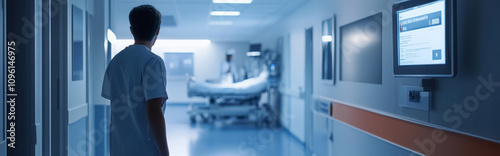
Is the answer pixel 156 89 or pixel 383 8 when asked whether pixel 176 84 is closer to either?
pixel 383 8

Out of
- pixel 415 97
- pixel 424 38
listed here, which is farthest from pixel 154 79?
pixel 415 97

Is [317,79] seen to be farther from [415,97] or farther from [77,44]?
[77,44]

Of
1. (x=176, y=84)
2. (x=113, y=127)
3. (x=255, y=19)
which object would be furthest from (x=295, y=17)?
(x=176, y=84)

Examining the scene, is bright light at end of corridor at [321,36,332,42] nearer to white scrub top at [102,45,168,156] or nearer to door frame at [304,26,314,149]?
door frame at [304,26,314,149]

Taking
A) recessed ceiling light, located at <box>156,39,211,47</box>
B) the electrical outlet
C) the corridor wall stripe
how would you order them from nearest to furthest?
1. the corridor wall stripe
2. the electrical outlet
3. recessed ceiling light, located at <box>156,39,211,47</box>

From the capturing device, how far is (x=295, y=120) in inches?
272

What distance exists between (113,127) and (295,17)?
5221 mm

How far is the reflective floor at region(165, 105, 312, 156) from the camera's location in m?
5.56

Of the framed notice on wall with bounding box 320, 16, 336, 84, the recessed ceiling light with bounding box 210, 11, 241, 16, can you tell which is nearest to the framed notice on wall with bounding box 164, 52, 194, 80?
the recessed ceiling light with bounding box 210, 11, 241, 16

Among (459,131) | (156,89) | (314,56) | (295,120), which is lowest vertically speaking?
(295,120)

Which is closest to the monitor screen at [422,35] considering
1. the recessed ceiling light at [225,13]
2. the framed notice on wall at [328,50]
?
the framed notice on wall at [328,50]

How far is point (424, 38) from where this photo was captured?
7.70 feet

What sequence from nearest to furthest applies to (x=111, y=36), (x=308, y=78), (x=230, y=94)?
(x=111, y=36) < (x=308, y=78) < (x=230, y=94)

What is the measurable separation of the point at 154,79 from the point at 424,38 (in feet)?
5.19
